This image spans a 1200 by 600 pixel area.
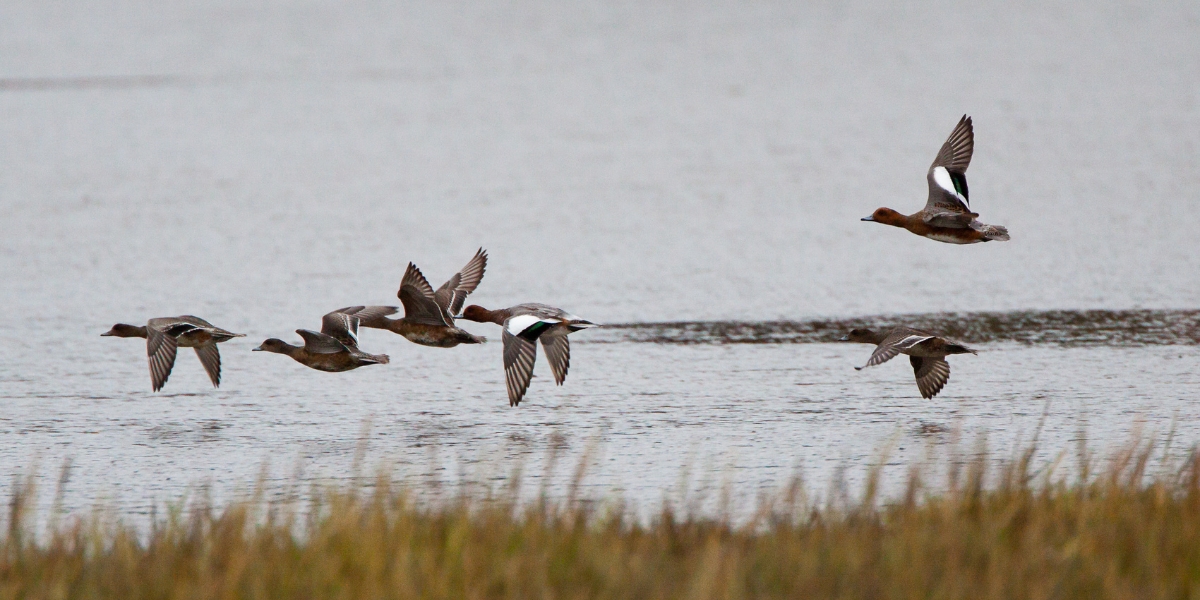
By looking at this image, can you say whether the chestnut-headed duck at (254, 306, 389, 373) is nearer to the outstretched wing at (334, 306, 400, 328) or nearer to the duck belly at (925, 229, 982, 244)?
the outstretched wing at (334, 306, 400, 328)

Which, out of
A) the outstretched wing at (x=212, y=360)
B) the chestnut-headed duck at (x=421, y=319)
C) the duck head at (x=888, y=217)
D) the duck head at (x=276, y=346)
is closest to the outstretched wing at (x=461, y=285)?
the chestnut-headed duck at (x=421, y=319)

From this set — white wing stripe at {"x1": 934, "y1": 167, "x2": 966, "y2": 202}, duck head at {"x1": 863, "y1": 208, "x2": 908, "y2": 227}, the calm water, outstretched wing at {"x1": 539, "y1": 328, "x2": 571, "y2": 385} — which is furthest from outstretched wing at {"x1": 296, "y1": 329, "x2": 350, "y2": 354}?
white wing stripe at {"x1": 934, "y1": 167, "x2": 966, "y2": 202}

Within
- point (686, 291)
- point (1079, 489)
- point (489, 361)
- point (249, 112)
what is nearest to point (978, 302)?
point (686, 291)

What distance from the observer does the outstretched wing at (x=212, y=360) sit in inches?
317

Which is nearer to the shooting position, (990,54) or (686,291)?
(686,291)

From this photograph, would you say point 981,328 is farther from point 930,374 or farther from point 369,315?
point 369,315

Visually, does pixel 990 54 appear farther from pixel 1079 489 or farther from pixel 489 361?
pixel 1079 489

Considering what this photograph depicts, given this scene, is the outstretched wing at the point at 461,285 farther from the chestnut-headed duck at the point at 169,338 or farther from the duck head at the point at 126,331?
the duck head at the point at 126,331

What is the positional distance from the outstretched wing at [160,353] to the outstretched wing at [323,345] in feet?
2.11

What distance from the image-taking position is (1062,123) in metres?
16.7

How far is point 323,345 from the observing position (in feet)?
25.6

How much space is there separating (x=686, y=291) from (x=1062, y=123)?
7.49 meters

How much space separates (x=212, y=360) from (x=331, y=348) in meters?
0.73

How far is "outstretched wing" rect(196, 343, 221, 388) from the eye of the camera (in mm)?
8047
